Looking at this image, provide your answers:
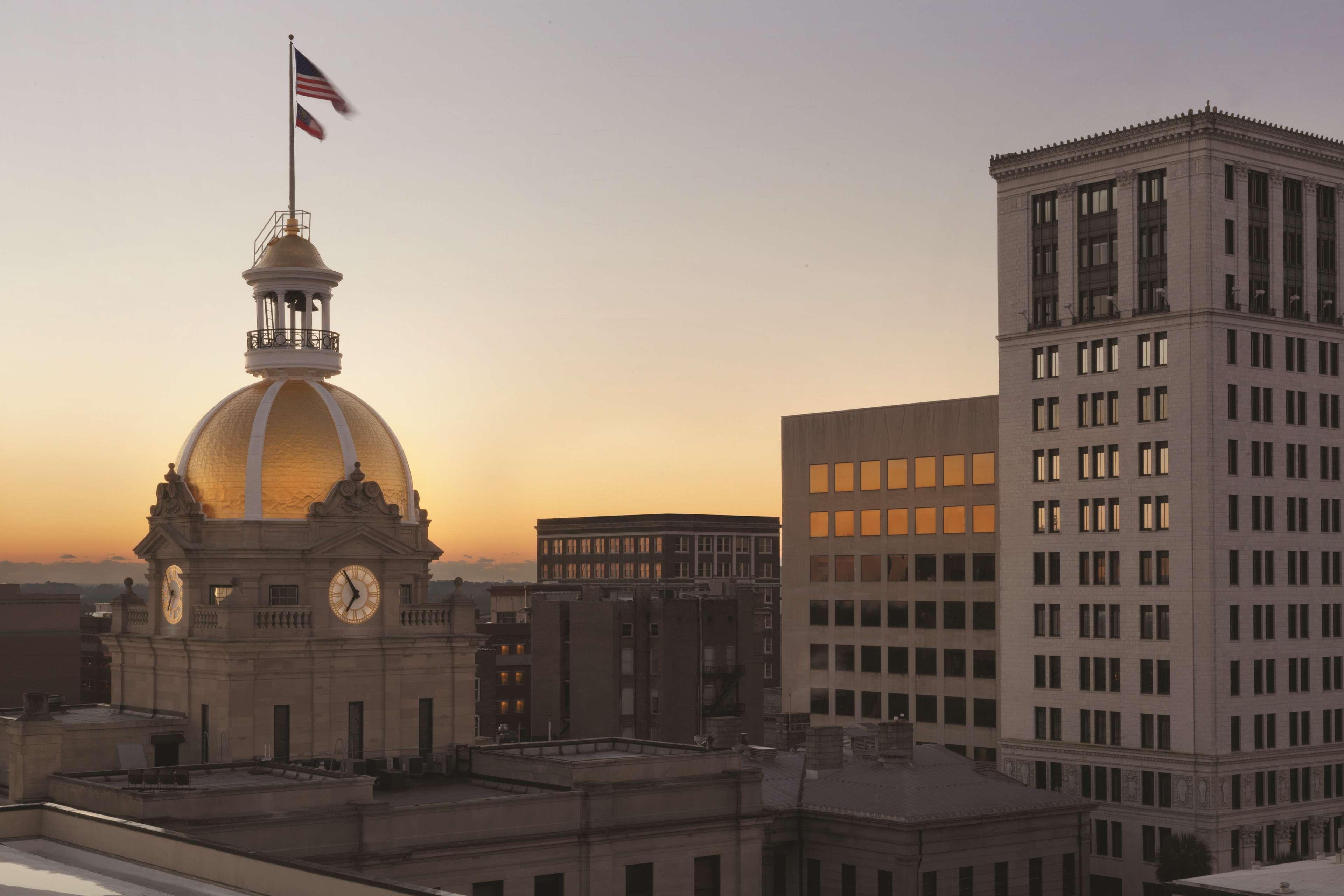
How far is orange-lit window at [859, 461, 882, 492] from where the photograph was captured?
124188mm

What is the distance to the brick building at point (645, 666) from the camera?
16962 cm

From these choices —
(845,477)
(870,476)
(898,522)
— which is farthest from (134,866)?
(845,477)

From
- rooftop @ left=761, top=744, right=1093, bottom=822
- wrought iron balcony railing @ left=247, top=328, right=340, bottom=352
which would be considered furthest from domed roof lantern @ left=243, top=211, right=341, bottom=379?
rooftop @ left=761, top=744, right=1093, bottom=822

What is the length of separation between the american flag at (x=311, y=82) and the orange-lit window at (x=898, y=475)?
5172 cm

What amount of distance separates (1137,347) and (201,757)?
6097cm

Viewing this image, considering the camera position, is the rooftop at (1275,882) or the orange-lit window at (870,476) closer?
the rooftop at (1275,882)

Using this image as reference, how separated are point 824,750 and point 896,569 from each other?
33.5 m

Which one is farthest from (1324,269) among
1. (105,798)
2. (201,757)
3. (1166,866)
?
(105,798)

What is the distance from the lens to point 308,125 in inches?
3428

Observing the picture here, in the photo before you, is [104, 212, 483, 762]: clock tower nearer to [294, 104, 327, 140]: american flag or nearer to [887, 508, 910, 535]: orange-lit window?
[294, 104, 327, 140]: american flag

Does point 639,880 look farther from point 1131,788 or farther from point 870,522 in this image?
point 870,522

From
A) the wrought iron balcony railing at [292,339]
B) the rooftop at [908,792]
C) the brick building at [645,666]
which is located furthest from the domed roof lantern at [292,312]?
the brick building at [645,666]

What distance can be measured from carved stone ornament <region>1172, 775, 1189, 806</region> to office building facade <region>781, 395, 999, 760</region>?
50.9 ft

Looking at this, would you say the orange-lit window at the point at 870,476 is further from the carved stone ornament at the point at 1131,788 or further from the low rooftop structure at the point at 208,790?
the low rooftop structure at the point at 208,790
